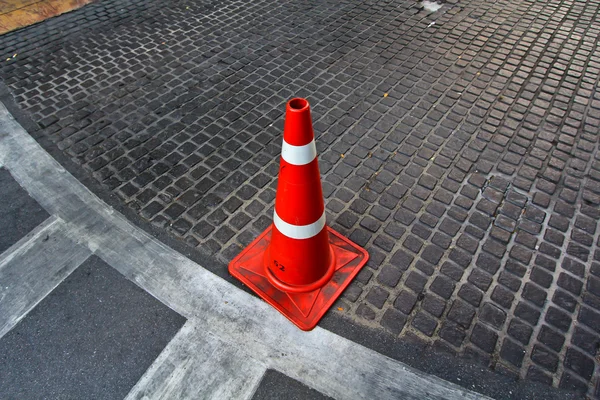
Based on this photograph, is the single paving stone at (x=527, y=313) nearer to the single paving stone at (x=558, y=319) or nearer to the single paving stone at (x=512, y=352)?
the single paving stone at (x=558, y=319)

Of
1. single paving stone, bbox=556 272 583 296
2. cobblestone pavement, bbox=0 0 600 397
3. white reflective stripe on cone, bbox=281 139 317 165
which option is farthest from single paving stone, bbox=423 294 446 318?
white reflective stripe on cone, bbox=281 139 317 165

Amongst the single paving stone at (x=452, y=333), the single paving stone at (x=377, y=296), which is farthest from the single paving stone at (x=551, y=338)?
the single paving stone at (x=377, y=296)

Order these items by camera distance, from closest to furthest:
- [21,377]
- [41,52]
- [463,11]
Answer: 1. [21,377]
2. [41,52]
3. [463,11]

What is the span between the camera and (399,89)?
4.96 m

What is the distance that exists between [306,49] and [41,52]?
154 inches

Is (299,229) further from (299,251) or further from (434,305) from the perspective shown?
(434,305)

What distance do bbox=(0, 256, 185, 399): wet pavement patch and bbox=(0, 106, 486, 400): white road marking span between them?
0.11 meters

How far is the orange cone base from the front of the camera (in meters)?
2.82

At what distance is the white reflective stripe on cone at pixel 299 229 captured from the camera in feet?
8.64

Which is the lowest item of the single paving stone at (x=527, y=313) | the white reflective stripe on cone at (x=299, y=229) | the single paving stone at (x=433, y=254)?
the single paving stone at (x=527, y=313)

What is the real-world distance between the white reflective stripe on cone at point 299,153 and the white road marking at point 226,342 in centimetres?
118

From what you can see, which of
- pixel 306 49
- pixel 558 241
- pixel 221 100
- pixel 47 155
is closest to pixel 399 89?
pixel 306 49

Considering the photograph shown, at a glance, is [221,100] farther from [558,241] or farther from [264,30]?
[558,241]

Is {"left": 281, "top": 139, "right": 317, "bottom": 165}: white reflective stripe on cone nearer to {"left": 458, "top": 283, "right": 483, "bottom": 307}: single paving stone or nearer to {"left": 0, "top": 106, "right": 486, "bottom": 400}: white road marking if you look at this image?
{"left": 0, "top": 106, "right": 486, "bottom": 400}: white road marking
